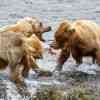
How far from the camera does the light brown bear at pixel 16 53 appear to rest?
955cm

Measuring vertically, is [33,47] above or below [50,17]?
above

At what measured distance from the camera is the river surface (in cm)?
988

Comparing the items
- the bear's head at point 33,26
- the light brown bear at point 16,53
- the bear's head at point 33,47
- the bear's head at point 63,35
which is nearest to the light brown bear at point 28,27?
the bear's head at point 33,26

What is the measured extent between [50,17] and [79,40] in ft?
22.2

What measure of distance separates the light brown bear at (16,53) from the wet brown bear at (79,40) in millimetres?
951

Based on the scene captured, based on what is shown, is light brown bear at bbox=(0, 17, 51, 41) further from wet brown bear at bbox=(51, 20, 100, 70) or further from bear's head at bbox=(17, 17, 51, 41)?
wet brown bear at bbox=(51, 20, 100, 70)

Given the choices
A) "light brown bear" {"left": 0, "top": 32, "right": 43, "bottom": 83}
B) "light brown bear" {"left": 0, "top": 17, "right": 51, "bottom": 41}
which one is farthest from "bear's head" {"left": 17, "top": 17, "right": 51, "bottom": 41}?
"light brown bear" {"left": 0, "top": 32, "right": 43, "bottom": 83}

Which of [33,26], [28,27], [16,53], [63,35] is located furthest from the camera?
[33,26]

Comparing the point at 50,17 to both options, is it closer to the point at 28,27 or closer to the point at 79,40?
the point at 28,27

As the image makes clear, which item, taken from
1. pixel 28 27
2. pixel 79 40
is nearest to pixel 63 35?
pixel 79 40

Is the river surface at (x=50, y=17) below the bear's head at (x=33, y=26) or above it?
below

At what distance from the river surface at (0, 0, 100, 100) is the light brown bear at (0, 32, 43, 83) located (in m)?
0.18

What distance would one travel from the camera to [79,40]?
1074 centimetres

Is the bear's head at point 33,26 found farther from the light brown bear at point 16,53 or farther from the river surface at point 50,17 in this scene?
the light brown bear at point 16,53
